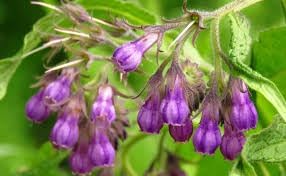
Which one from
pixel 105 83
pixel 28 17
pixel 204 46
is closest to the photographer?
pixel 105 83

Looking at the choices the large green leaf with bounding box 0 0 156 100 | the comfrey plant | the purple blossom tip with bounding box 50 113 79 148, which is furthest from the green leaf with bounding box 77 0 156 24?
the purple blossom tip with bounding box 50 113 79 148

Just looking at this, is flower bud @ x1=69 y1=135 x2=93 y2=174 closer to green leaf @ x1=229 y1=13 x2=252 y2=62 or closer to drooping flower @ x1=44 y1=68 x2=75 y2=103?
drooping flower @ x1=44 y1=68 x2=75 y2=103

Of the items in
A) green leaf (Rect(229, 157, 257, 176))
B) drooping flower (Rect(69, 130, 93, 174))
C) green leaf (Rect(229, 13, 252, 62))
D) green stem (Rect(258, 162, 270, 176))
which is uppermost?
green leaf (Rect(229, 13, 252, 62))

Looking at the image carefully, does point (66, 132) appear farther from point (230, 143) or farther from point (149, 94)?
point (230, 143)

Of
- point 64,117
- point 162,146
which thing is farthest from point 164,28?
point 162,146

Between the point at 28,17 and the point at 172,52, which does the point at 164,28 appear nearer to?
the point at 172,52

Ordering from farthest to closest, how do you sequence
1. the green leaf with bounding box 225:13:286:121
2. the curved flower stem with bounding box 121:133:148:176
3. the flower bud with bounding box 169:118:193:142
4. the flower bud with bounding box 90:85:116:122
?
the curved flower stem with bounding box 121:133:148:176 → the flower bud with bounding box 90:85:116:122 → the flower bud with bounding box 169:118:193:142 → the green leaf with bounding box 225:13:286:121

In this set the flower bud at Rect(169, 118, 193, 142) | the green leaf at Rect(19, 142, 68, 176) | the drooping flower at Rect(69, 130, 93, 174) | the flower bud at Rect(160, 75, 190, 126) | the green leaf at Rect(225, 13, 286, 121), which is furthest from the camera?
the green leaf at Rect(19, 142, 68, 176)
